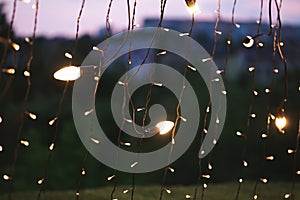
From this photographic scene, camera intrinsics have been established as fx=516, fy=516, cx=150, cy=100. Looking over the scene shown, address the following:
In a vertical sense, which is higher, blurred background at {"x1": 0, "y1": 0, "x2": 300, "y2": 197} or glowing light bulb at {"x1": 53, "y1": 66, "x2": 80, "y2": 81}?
blurred background at {"x1": 0, "y1": 0, "x2": 300, "y2": 197}

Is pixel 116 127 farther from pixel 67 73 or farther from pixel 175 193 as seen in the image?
pixel 67 73

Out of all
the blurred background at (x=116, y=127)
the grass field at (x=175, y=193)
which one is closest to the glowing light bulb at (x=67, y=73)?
the grass field at (x=175, y=193)

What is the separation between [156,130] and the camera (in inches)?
72.3

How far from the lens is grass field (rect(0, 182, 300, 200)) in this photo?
242cm

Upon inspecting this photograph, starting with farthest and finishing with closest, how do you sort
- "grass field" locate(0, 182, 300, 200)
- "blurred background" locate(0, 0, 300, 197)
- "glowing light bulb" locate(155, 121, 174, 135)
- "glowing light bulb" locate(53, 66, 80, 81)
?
"blurred background" locate(0, 0, 300, 197), "grass field" locate(0, 182, 300, 200), "glowing light bulb" locate(155, 121, 174, 135), "glowing light bulb" locate(53, 66, 80, 81)

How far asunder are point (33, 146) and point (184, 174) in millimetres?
1166

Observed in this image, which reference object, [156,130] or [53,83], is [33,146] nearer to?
[53,83]

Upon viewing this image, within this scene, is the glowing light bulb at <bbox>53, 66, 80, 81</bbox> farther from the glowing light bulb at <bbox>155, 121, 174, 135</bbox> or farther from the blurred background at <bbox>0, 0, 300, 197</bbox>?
the blurred background at <bbox>0, 0, 300, 197</bbox>

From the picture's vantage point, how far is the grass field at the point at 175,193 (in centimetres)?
242

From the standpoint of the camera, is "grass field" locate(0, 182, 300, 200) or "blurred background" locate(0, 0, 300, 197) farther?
"blurred background" locate(0, 0, 300, 197)

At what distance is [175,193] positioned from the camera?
2.62 meters

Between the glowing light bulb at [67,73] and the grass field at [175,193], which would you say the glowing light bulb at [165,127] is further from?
the grass field at [175,193]

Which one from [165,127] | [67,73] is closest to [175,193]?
[165,127]

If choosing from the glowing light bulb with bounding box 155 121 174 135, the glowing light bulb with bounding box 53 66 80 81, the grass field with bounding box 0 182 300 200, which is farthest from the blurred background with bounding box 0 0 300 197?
the glowing light bulb with bounding box 53 66 80 81
